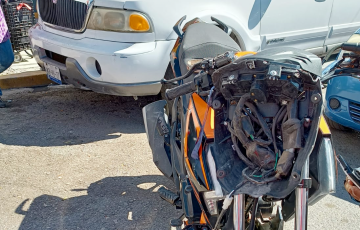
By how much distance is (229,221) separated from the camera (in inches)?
86.7

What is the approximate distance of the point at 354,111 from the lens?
4.45m

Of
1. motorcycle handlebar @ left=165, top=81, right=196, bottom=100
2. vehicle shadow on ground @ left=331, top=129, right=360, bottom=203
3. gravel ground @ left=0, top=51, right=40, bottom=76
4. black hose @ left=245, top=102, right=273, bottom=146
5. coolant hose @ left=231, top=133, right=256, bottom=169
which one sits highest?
motorcycle handlebar @ left=165, top=81, right=196, bottom=100

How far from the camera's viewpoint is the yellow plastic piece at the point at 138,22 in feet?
14.1

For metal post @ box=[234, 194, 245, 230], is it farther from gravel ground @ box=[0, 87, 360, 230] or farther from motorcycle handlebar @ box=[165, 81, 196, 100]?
gravel ground @ box=[0, 87, 360, 230]

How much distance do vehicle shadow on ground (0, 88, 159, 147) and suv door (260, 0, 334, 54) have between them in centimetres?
169

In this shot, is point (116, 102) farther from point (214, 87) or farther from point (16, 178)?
point (214, 87)

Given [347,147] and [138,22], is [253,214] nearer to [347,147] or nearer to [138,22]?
[138,22]

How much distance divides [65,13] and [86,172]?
191 cm

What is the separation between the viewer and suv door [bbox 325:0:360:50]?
6062mm

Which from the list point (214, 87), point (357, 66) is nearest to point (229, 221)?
point (214, 87)

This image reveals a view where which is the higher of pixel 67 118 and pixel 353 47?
pixel 353 47

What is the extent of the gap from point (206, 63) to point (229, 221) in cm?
84

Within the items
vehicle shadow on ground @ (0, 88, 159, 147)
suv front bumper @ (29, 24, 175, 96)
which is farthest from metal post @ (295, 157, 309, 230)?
vehicle shadow on ground @ (0, 88, 159, 147)

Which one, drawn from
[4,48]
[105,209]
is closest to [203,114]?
[105,209]
